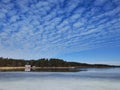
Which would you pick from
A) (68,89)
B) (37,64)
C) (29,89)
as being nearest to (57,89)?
(68,89)

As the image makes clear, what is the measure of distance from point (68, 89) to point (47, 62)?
141m

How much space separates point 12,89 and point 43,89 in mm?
2204

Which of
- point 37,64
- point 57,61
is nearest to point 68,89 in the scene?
point 37,64

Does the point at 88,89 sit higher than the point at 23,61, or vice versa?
the point at 23,61

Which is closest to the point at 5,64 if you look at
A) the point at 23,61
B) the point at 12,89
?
the point at 23,61

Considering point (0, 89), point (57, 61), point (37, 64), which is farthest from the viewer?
point (57, 61)

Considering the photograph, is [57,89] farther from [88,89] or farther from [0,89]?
[0,89]

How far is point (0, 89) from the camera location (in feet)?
54.0

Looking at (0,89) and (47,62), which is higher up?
(47,62)

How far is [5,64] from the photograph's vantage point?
141 metres

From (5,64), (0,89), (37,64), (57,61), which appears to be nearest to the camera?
(0,89)

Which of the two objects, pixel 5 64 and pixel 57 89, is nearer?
pixel 57 89

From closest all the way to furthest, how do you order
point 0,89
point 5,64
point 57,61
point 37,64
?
point 0,89, point 5,64, point 37,64, point 57,61

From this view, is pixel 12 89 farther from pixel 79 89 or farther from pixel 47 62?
pixel 47 62
